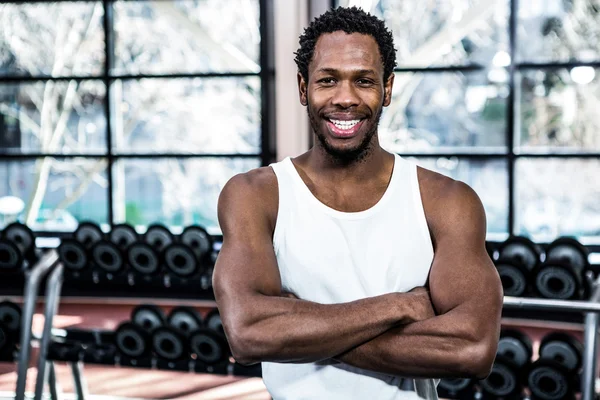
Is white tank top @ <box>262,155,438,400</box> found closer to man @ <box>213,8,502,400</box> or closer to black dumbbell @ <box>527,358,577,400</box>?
man @ <box>213,8,502,400</box>

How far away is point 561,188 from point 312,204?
12.5 ft

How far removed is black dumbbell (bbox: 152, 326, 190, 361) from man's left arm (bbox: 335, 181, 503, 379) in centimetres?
194

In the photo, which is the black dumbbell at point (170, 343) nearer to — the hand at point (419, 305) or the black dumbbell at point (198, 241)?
the black dumbbell at point (198, 241)

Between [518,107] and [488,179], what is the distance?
48 centimetres

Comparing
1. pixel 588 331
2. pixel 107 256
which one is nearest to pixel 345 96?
pixel 588 331

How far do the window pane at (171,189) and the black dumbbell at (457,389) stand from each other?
2676 mm

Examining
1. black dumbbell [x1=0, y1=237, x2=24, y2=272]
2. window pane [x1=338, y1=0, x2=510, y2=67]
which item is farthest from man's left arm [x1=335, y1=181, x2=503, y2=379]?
window pane [x1=338, y1=0, x2=510, y2=67]

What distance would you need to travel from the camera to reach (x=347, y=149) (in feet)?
3.95

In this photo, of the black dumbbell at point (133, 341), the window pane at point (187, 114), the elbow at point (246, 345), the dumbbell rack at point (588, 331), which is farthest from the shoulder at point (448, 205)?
the window pane at point (187, 114)

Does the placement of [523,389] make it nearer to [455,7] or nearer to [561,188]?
[561,188]

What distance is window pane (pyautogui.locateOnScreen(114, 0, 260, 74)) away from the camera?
5234 millimetres

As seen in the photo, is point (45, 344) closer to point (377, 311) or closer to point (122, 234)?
point (122, 234)

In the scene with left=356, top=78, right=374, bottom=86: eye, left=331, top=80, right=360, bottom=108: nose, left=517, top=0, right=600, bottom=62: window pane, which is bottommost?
left=331, top=80, right=360, bottom=108: nose

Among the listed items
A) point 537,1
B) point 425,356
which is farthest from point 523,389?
point 537,1
